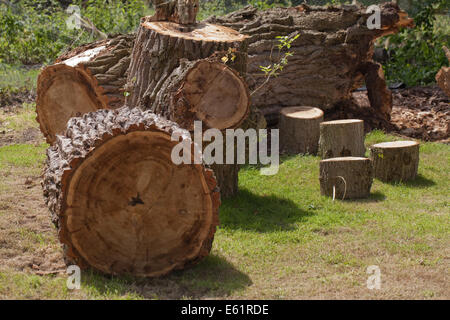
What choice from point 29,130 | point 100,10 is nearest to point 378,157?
point 29,130

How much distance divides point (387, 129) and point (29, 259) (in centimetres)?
631

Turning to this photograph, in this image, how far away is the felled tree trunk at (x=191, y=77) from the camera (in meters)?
5.84

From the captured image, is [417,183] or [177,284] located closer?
[177,284]

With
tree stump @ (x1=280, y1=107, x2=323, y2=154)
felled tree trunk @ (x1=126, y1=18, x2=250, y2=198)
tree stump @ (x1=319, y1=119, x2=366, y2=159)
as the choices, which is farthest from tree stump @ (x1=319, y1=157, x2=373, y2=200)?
tree stump @ (x1=280, y1=107, x2=323, y2=154)

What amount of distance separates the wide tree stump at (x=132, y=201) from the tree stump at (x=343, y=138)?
11.6ft

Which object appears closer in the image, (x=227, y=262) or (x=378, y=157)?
(x=227, y=262)

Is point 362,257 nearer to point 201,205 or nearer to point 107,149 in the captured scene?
point 201,205

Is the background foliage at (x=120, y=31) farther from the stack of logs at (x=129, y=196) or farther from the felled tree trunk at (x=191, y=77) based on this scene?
the stack of logs at (x=129, y=196)

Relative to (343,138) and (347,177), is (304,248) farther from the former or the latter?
(343,138)

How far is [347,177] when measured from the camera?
6.54 m

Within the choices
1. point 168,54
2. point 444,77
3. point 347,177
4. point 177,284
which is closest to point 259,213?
point 347,177

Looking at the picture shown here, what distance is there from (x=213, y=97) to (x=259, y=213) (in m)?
1.27

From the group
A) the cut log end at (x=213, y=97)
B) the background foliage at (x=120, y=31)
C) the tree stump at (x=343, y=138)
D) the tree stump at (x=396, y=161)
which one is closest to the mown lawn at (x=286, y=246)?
the tree stump at (x=396, y=161)

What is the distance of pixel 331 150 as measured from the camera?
25.1ft
